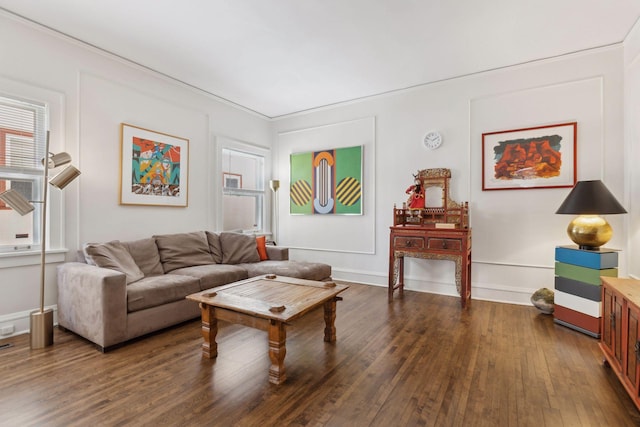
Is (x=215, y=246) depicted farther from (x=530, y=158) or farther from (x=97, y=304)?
(x=530, y=158)

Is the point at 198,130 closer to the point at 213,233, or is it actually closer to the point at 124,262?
the point at 213,233

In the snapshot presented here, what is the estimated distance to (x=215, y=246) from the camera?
423 centimetres

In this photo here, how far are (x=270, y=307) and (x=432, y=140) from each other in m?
3.35

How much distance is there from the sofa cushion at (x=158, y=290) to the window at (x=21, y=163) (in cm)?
115

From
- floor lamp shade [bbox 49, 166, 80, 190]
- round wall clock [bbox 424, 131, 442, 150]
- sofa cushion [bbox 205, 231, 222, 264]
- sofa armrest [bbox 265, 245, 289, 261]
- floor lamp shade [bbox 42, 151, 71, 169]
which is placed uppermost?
round wall clock [bbox 424, 131, 442, 150]

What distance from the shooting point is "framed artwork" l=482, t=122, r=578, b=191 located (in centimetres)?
354

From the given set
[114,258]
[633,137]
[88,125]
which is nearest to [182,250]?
[114,258]

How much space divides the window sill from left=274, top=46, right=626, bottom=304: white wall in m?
3.60

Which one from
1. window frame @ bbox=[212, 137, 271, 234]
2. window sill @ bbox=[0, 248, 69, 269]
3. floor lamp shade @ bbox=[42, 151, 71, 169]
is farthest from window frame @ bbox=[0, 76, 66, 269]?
window frame @ bbox=[212, 137, 271, 234]

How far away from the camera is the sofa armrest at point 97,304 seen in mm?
2455

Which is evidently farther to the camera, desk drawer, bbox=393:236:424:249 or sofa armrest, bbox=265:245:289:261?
A: sofa armrest, bbox=265:245:289:261

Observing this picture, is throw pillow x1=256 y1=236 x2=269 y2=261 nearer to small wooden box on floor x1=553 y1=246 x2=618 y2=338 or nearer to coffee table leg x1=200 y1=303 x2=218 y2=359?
coffee table leg x1=200 y1=303 x2=218 y2=359

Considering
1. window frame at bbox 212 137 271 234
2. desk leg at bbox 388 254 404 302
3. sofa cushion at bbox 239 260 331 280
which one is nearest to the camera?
sofa cushion at bbox 239 260 331 280

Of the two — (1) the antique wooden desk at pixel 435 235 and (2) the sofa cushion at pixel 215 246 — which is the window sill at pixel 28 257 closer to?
(2) the sofa cushion at pixel 215 246
